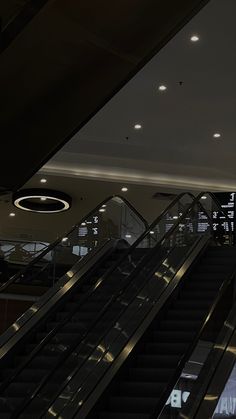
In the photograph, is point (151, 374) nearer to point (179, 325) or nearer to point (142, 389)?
point (142, 389)

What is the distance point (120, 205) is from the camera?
51.1 ft

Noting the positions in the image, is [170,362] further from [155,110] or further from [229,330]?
[155,110]

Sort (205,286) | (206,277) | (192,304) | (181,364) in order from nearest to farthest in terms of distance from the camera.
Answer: (181,364)
(192,304)
(205,286)
(206,277)

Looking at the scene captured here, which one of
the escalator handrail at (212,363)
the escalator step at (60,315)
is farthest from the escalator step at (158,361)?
the escalator step at (60,315)

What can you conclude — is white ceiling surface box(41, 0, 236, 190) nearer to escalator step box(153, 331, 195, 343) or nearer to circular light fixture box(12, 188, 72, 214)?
circular light fixture box(12, 188, 72, 214)

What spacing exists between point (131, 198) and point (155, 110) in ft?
24.0

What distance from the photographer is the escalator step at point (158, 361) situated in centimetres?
726

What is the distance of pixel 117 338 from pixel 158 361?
1.86ft

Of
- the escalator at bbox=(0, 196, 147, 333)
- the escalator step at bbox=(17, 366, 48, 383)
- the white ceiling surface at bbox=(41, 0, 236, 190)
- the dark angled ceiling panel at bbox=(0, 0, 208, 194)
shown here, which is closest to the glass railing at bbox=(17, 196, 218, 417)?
the escalator step at bbox=(17, 366, 48, 383)

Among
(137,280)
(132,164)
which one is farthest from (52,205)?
(137,280)

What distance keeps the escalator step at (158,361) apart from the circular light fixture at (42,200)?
13724 mm

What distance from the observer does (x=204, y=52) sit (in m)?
12.1

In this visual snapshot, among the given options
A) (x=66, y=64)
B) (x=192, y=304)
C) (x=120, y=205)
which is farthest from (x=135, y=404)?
(x=120, y=205)

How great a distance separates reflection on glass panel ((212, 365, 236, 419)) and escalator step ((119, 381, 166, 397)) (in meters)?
1.02
